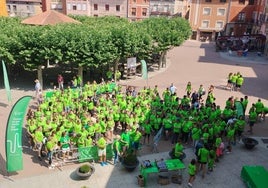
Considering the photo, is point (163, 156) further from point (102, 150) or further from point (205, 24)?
point (205, 24)

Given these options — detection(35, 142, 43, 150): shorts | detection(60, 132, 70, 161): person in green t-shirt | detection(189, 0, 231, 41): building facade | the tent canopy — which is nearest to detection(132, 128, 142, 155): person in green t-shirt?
detection(60, 132, 70, 161): person in green t-shirt

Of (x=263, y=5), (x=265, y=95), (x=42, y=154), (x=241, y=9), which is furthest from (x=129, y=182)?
(x=241, y=9)

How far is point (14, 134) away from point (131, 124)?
22.2 ft

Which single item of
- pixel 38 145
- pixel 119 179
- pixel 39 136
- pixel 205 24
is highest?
pixel 205 24

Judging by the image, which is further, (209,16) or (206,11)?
(209,16)

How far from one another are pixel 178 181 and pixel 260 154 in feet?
20.5

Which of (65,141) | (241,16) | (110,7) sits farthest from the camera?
(110,7)

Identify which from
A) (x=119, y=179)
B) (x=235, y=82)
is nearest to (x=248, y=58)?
(x=235, y=82)

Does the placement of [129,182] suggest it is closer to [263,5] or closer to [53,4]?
[263,5]

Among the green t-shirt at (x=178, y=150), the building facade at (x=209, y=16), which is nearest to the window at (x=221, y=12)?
the building facade at (x=209, y=16)

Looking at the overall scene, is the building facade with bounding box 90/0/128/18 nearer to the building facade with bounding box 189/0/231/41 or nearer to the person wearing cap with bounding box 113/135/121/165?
the building facade with bounding box 189/0/231/41

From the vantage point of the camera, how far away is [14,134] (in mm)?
14227

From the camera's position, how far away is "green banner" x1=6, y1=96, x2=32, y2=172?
46.1 ft

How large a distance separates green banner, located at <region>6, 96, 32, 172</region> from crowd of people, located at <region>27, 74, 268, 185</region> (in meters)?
1.48
